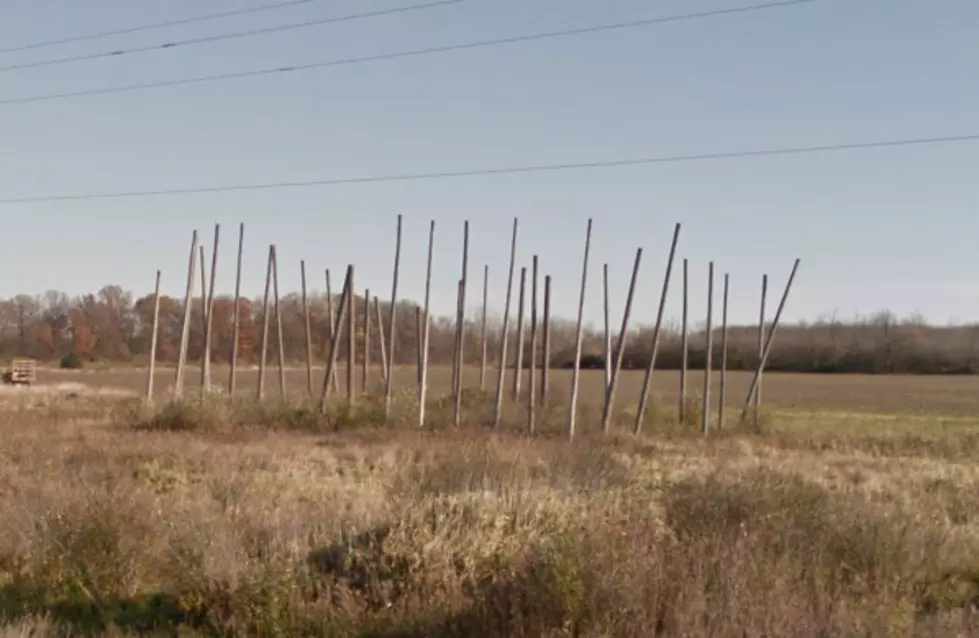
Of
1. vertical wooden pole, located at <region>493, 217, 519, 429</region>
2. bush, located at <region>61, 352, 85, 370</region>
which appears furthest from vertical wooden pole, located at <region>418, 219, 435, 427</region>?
bush, located at <region>61, 352, 85, 370</region>

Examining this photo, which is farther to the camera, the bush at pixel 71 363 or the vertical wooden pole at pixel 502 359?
the bush at pixel 71 363

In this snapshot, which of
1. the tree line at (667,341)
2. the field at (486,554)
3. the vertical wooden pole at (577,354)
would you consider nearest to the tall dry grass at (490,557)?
the field at (486,554)

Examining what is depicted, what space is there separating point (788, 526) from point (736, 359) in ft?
248

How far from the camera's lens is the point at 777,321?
101 ft

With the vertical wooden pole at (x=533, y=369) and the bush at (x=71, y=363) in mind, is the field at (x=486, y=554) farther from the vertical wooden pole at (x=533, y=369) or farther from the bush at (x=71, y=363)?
the bush at (x=71, y=363)

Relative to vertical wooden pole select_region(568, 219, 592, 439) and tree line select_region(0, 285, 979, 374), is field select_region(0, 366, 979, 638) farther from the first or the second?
tree line select_region(0, 285, 979, 374)

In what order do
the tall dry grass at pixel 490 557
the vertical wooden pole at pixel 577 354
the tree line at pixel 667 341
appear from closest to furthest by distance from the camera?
the tall dry grass at pixel 490 557 < the vertical wooden pole at pixel 577 354 < the tree line at pixel 667 341

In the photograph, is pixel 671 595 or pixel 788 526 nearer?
pixel 671 595

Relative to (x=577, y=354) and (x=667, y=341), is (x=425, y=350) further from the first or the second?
(x=667, y=341)

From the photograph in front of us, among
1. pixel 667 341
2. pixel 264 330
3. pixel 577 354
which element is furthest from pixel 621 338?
pixel 667 341

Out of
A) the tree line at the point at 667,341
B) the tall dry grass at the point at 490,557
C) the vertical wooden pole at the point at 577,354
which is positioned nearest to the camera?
the tall dry grass at the point at 490,557

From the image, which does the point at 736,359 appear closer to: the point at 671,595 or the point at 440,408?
the point at 440,408

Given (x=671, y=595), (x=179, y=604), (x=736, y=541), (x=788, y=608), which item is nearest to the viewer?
(x=788, y=608)

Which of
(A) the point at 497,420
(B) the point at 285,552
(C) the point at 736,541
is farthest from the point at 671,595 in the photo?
(A) the point at 497,420
